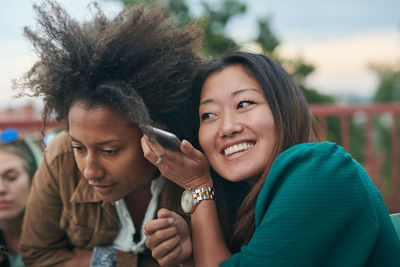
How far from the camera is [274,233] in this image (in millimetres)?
1332

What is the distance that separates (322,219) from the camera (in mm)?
1281

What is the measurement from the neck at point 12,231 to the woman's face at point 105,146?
1.16 meters

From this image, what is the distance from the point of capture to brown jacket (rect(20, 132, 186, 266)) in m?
2.19

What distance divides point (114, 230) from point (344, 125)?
2.59 metres

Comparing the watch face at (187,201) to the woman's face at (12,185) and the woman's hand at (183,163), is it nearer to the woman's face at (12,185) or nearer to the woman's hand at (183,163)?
the woman's hand at (183,163)

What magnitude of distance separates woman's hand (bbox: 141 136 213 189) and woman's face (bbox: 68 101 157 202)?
0.12m

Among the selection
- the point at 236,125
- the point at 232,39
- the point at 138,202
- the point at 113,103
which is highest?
the point at 232,39

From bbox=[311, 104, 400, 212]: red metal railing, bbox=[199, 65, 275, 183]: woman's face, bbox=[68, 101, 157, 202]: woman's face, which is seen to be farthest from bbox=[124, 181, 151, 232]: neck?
bbox=[311, 104, 400, 212]: red metal railing

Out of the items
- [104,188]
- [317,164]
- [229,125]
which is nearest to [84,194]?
[104,188]

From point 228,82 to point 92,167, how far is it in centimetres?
77

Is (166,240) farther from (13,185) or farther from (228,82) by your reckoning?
(13,185)

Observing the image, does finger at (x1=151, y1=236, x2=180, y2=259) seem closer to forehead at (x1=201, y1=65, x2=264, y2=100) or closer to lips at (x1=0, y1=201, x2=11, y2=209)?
forehead at (x1=201, y1=65, x2=264, y2=100)

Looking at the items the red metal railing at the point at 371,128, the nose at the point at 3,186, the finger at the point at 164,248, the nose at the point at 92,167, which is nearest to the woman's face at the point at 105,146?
the nose at the point at 92,167

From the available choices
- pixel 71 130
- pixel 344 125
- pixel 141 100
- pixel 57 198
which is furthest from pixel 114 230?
pixel 344 125
